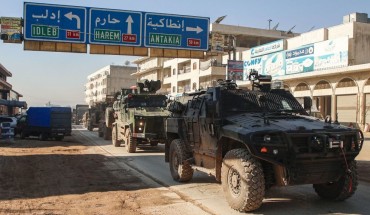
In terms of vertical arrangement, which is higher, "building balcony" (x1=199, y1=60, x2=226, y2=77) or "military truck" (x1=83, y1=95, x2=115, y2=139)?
"building balcony" (x1=199, y1=60, x2=226, y2=77)

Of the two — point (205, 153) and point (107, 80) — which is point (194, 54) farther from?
point (107, 80)

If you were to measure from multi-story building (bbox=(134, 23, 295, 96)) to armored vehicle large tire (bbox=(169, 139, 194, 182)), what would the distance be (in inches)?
1481

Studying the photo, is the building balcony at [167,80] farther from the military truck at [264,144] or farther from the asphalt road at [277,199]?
the military truck at [264,144]

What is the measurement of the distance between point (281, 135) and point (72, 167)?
8.12 meters

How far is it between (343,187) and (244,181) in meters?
1.87

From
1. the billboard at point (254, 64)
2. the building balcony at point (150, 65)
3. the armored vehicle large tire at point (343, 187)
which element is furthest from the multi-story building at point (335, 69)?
the building balcony at point (150, 65)

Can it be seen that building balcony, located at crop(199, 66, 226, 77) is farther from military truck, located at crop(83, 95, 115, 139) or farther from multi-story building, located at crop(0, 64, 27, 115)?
multi-story building, located at crop(0, 64, 27, 115)

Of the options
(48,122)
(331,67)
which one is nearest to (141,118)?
(48,122)

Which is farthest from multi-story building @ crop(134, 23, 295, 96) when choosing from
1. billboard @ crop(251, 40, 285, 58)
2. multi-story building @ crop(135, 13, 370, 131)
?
multi-story building @ crop(135, 13, 370, 131)

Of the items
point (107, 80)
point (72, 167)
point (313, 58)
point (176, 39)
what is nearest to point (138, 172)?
point (72, 167)

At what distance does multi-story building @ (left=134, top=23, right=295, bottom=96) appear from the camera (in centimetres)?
5253

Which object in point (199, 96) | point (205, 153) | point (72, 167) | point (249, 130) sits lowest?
point (72, 167)

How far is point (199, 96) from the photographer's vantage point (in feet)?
31.1

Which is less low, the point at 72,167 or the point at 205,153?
the point at 205,153
